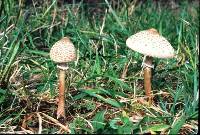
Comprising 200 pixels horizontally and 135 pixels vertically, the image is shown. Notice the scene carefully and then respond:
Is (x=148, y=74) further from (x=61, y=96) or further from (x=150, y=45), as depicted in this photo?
(x=61, y=96)

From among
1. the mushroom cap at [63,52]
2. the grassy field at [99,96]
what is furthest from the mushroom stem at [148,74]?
the mushroom cap at [63,52]

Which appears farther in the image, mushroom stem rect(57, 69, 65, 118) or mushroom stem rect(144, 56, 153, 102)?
mushroom stem rect(144, 56, 153, 102)

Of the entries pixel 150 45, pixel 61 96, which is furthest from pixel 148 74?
pixel 61 96

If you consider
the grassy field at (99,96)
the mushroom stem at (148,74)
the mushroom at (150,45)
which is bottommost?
the grassy field at (99,96)

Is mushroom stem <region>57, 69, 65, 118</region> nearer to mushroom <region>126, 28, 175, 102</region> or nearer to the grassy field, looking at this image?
the grassy field

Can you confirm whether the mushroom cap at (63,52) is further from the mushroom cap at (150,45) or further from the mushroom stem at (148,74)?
the mushroom stem at (148,74)

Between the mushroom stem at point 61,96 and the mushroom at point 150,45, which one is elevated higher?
the mushroom at point 150,45

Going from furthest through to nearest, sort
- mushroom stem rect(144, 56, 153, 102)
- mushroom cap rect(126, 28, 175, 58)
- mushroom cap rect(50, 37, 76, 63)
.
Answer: mushroom stem rect(144, 56, 153, 102), mushroom cap rect(126, 28, 175, 58), mushroom cap rect(50, 37, 76, 63)

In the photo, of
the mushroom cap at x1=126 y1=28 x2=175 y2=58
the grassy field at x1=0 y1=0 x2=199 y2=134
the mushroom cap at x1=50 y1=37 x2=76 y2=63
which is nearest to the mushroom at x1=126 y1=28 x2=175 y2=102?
the mushroom cap at x1=126 y1=28 x2=175 y2=58
